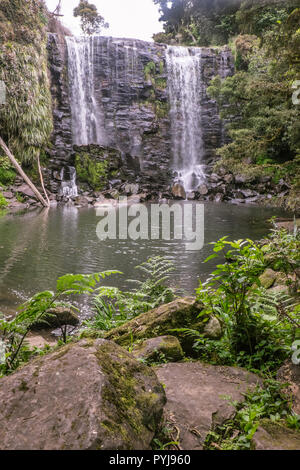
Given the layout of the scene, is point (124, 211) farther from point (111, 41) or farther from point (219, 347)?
point (111, 41)

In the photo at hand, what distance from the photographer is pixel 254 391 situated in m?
1.79

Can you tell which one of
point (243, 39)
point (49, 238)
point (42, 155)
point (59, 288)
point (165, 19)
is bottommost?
point (49, 238)

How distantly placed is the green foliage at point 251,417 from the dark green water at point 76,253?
151 inches

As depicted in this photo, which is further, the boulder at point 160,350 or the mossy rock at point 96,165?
the mossy rock at point 96,165

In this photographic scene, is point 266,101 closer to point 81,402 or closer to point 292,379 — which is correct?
point 292,379

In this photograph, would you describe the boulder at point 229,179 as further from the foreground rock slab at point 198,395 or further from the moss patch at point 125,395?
the moss patch at point 125,395

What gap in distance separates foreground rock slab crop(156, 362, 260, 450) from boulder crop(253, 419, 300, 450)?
222mm

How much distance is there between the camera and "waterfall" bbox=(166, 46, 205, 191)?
88.4ft

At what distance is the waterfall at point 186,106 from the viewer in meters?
26.9

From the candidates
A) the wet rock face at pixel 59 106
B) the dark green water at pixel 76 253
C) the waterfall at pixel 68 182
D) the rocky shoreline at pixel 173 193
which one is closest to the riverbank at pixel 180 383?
the dark green water at pixel 76 253

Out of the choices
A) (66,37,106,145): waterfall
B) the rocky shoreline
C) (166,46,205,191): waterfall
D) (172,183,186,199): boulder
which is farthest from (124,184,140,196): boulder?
(66,37,106,145): waterfall

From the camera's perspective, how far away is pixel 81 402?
3.87 feet
